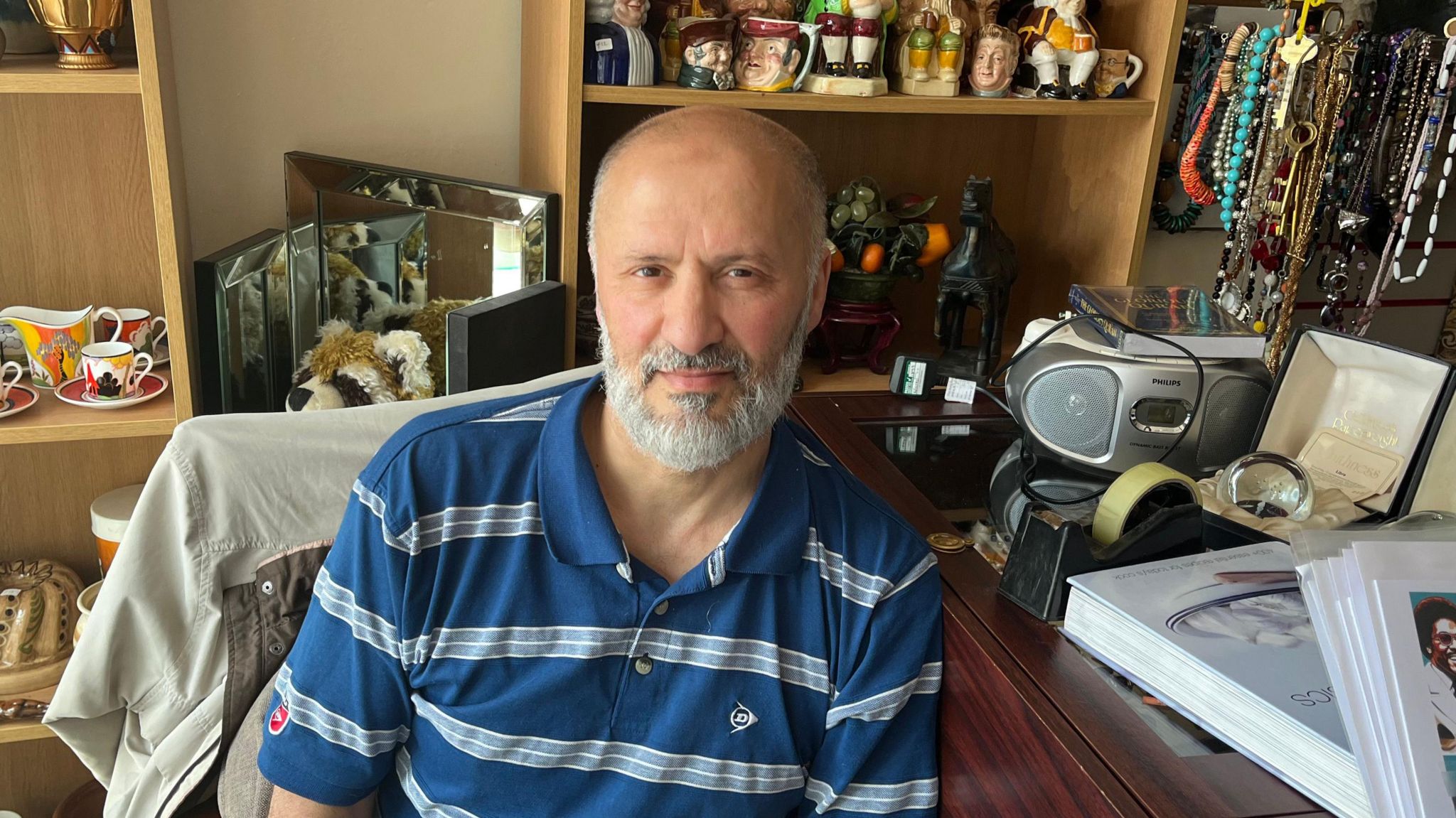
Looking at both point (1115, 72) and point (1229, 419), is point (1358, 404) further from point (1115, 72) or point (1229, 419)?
point (1115, 72)

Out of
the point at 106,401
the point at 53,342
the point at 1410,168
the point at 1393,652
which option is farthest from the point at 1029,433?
the point at 53,342

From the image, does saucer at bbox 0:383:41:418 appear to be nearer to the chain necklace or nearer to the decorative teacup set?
the decorative teacup set

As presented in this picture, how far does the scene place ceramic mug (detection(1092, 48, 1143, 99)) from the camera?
1583 mm

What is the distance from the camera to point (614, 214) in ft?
3.05

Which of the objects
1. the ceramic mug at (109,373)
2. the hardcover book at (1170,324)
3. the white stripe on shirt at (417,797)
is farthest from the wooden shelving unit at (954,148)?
the white stripe on shirt at (417,797)

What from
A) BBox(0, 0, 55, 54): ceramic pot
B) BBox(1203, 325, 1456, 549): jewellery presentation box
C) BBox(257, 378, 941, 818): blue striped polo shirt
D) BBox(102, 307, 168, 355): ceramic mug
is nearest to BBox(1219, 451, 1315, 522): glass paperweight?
BBox(1203, 325, 1456, 549): jewellery presentation box

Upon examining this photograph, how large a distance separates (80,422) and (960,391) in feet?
3.41

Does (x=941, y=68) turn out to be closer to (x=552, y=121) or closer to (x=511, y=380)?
(x=552, y=121)

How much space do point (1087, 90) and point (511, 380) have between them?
2.89ft

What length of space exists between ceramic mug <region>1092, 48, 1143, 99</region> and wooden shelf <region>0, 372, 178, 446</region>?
1293mm

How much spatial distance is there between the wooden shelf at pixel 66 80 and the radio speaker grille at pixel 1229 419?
117 cm

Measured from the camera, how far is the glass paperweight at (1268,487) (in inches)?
38.1

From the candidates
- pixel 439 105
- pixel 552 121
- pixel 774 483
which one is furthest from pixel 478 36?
pixel 774 483

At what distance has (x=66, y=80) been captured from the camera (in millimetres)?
1211
